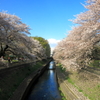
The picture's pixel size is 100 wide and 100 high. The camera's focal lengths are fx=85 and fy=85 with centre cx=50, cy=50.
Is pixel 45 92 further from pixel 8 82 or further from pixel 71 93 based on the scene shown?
pixel 8 82

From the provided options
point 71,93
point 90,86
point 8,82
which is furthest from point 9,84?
point 90,86

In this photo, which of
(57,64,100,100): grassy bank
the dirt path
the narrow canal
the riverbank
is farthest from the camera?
the narrow canal

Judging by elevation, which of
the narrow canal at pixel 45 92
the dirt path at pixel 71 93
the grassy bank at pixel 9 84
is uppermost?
the grassy bank at pixel 9 84

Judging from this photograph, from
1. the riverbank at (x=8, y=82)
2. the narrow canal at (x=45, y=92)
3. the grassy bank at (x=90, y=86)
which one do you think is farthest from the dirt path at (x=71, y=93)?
the riverbank at (x=8, y=82)

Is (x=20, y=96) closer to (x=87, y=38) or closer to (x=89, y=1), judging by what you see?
(x=87, y=38)

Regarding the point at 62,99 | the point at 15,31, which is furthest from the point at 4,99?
the point at 15,31

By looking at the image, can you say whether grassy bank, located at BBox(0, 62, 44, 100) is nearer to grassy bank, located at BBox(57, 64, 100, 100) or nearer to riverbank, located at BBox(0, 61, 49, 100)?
riverbank, located at BBox(0, 61, 49, 100)

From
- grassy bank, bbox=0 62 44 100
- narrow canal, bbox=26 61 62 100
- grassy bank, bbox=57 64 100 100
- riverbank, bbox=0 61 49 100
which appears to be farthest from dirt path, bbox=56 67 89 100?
grassy bank, bbox=0 62 44 100

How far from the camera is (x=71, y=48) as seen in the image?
760 cm

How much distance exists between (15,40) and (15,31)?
1129 millimetres

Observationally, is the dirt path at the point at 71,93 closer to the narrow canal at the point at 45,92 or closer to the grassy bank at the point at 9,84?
the narrow canal at the point at 45,92

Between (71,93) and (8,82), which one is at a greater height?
(8,82)

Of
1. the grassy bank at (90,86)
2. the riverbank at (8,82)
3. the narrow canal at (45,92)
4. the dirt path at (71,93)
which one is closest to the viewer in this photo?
the grassy bank at (90,86)

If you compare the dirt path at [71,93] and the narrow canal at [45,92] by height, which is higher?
the dirt path at [71,93]
